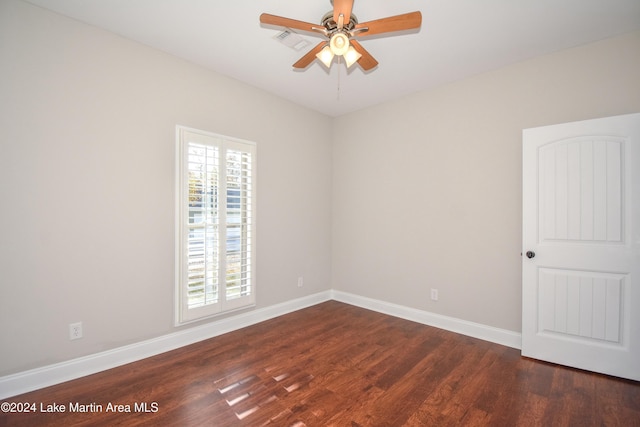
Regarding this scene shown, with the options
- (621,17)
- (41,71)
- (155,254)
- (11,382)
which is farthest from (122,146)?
(621,17)

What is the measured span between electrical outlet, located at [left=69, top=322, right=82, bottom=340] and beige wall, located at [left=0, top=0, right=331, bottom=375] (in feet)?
0.13

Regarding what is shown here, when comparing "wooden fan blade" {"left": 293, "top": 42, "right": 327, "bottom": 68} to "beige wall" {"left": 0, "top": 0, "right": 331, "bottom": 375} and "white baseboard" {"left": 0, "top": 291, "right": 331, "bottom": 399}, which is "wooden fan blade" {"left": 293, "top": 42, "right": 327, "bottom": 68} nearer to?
"beige wall" {"left": 0, "top": 0, "right": 331, "bottom": 375}

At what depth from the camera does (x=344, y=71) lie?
10.0 feet

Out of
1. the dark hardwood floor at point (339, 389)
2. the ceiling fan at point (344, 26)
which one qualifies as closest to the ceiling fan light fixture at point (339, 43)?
the ceiling fan at point (344, 26)

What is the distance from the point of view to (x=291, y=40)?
251 centimetres

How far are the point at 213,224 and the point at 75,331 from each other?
136 centimetres

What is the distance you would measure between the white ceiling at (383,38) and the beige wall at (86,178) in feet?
0.86

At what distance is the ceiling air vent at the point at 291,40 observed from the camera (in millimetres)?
2424

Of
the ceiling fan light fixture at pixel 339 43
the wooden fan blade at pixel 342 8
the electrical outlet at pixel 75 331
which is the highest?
the wooden fan blade at pixel 342 8

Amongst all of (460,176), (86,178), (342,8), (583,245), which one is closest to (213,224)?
(86,178)

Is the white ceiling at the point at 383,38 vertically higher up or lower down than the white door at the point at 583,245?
higher up

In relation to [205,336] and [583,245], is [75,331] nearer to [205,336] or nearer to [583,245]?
[205,336]

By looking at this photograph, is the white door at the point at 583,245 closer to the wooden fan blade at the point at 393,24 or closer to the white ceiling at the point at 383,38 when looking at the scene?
the white ceiling at the point at 383,38

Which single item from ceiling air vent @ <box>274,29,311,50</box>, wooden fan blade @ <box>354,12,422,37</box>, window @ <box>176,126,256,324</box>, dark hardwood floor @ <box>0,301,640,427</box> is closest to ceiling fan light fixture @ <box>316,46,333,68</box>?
wooden fan blade @ <box>354,12,422,37</box>
